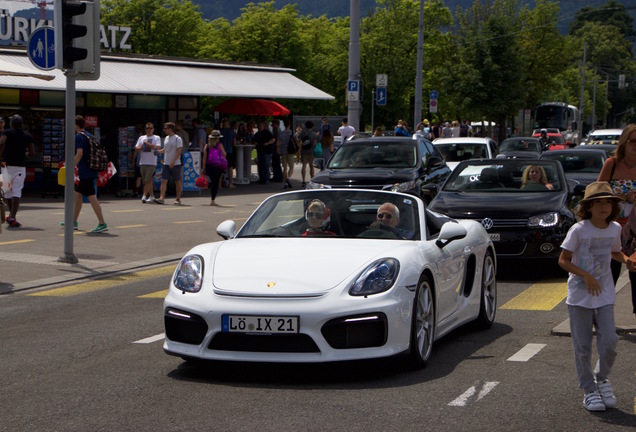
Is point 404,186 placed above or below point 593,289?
above

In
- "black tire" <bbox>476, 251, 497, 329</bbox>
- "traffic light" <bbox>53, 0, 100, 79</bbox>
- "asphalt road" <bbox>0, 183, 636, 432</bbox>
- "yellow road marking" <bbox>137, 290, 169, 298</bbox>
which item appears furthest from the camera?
"traffic light" <bbox>53, 0, 100, 79</bbox>

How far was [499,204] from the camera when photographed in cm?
1342

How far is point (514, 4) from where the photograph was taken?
211ft

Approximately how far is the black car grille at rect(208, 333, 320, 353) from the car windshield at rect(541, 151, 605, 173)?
584 inches

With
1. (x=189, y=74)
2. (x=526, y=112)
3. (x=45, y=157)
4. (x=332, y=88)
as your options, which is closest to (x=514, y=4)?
(x=526, y=112)

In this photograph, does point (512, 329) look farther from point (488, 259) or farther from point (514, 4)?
point (514, 4)

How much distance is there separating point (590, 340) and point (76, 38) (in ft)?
31.4

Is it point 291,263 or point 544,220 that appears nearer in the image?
point 291,263

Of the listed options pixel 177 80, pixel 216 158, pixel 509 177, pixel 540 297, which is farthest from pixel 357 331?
pixel 177 80

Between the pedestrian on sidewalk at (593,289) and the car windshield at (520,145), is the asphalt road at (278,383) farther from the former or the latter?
the car windshield at (520,145)

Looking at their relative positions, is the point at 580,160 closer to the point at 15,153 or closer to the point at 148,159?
the point at 148,159

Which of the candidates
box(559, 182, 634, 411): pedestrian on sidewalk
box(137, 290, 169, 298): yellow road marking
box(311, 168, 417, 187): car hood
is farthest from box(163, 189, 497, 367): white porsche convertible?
box(311, 168, 417, 187): car hood

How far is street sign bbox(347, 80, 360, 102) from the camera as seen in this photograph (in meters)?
28.3

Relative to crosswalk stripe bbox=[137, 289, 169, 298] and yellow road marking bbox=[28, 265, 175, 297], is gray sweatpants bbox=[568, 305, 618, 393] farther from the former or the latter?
yellow road marking bbox=[28, 265, 175, 297]
